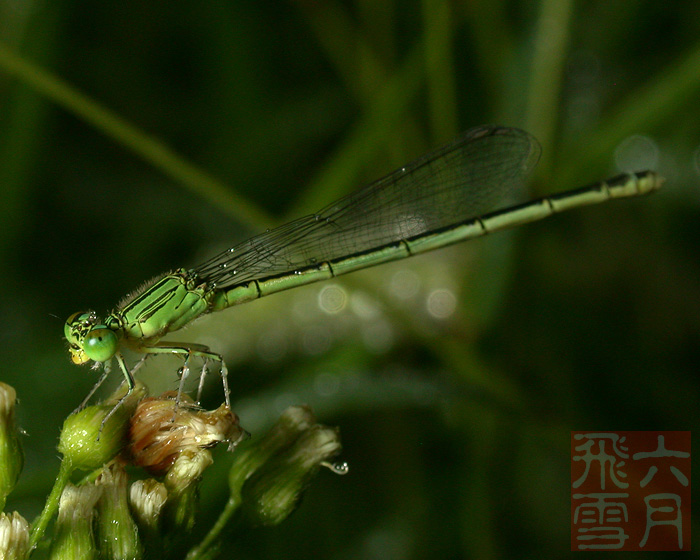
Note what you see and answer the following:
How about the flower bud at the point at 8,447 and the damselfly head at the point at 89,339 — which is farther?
the damselfly head at the point at 89,339

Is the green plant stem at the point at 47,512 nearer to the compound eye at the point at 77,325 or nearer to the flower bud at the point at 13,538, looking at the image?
the flower bud at the point at 13,538

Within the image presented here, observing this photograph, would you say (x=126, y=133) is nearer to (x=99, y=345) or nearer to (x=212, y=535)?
(x=99, y=345)

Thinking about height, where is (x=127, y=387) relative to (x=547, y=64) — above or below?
below

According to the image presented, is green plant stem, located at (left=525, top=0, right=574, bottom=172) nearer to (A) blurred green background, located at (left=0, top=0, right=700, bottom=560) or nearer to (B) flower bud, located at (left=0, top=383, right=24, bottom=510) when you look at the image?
(A) blurred green background, located at (left=0, top=0, right=700, bottom=560)

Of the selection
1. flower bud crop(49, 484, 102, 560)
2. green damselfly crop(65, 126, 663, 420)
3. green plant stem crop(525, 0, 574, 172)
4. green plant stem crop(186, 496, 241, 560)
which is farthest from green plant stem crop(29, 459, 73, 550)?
green plant stem crop(525, 0, 574, 172)

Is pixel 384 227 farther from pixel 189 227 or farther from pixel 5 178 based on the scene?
pixel 5 178

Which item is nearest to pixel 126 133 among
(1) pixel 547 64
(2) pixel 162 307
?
(2) pixel 162 307

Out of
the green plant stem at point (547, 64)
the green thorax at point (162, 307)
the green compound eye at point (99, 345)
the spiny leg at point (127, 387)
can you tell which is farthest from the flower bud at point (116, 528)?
the green plant stem at point (547, 64)
